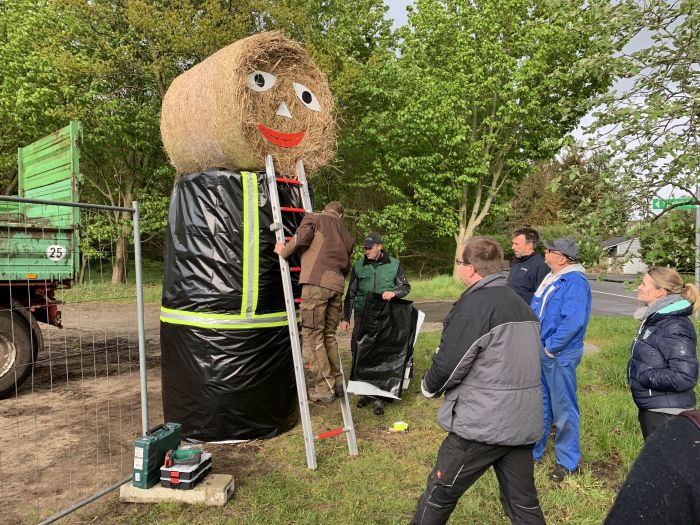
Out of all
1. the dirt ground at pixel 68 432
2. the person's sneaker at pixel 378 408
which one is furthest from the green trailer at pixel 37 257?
the person's sneaker at pixel 378 408

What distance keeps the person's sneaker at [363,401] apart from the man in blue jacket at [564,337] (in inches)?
82.8

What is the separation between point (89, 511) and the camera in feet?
Result: 10.5

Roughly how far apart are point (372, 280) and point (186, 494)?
2797 millimetres

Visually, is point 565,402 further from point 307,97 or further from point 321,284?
point 307,97

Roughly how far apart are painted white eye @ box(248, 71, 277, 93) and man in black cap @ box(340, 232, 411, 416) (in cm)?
182

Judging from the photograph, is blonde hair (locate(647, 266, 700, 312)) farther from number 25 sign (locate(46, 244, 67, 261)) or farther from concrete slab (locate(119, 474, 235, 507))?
number 25 sign (locate(46, 244, 67, 261))

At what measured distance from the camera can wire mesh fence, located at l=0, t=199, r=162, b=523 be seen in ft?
11.7

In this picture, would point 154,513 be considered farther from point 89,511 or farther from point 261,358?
point 261,358

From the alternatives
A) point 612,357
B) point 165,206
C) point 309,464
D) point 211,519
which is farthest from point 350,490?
point 165,206

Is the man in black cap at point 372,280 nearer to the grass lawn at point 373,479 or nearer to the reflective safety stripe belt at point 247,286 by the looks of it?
the grass lawn at point 373,479

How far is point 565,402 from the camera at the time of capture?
3676mm

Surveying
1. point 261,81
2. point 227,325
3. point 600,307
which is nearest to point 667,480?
point 227,325

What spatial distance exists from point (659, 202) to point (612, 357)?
10.5 feet

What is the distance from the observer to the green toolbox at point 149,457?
3256mm
